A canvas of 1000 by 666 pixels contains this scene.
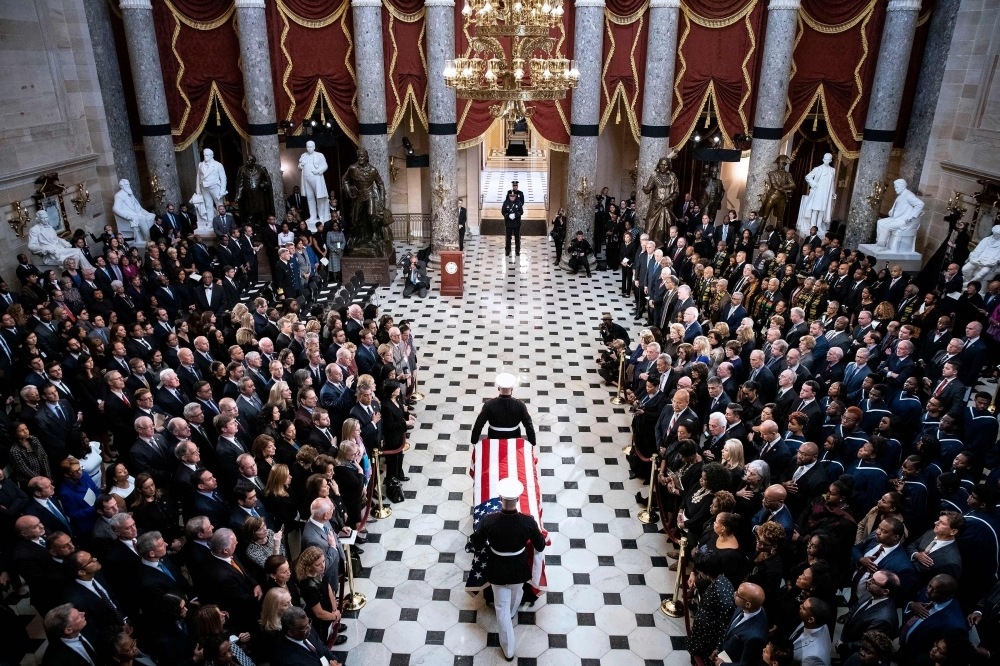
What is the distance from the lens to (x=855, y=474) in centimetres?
613

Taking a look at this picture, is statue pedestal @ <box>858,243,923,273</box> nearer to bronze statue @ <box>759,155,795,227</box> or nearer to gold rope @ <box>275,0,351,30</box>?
bronze statue @ <box>759,155,795,227</box>

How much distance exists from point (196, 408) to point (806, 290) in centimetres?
916

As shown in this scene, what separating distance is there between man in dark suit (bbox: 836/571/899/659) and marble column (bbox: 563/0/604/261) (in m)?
12.8

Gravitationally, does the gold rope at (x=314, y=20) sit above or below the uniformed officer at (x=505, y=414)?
above

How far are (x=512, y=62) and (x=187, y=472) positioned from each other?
5743 millimetres

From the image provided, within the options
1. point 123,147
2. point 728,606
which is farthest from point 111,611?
point 123,147

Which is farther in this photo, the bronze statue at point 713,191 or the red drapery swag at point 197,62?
the bronze statue at point 713,191

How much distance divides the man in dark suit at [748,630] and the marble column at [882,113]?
14.3 metres

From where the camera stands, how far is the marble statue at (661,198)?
15.6 metres

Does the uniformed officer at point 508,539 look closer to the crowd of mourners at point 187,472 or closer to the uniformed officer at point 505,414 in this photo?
the crowd of mourners at point 187,472

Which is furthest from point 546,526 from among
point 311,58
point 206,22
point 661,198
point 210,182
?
point 206,22

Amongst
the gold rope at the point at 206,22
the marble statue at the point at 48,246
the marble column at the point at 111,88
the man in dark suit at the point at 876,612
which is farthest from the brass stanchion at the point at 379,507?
the gold rope at the point at 206,22

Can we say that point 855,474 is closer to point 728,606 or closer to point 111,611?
point 728,606

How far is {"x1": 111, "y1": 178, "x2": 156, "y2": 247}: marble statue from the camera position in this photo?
49.3ft
